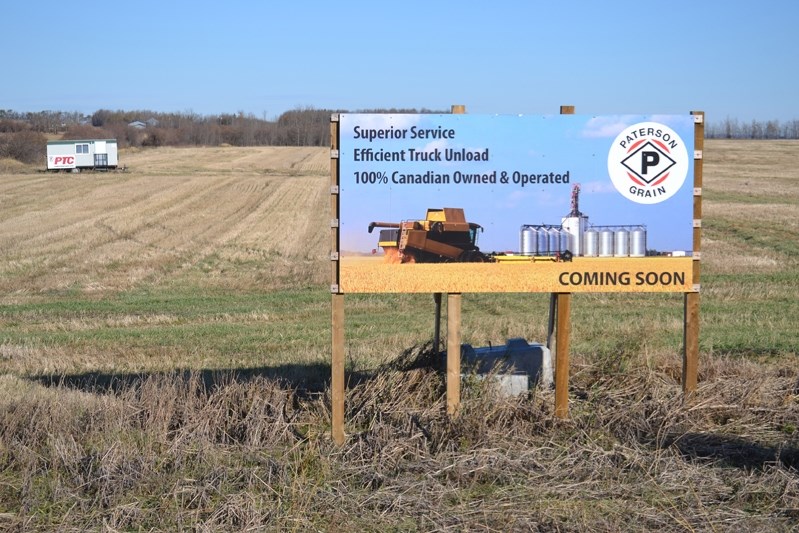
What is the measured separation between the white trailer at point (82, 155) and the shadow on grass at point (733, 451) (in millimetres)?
61805

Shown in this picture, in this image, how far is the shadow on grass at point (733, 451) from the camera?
6.34m

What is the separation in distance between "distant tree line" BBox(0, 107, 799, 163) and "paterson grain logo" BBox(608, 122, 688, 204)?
262 feet

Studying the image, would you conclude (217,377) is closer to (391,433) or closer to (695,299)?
(391,433)

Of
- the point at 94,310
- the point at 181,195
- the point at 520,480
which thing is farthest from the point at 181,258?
the point at 520,480

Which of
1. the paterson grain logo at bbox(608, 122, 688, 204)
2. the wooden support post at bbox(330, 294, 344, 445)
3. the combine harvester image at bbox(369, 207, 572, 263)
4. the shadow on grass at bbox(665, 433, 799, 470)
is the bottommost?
the shadow on grass at bbox(665, 433, 799, 470)

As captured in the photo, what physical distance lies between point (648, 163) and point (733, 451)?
2.31m

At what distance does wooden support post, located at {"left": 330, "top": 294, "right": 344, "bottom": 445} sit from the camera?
714 cm

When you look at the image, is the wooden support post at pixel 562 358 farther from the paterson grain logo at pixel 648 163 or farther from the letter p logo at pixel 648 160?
the letter p logo at pixel 648 160

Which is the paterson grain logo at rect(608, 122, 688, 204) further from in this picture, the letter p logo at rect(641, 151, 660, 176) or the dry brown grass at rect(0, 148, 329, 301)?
the dry brown grass at rect(0, 148, 329, 301)

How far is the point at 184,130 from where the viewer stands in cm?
12469

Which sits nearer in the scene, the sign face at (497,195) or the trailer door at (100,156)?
the sign face at (497,195)

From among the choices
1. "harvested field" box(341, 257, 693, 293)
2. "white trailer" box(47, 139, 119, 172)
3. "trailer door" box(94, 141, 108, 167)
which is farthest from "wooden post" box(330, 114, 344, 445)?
"trailer door" box(94, 141, 108, 167)

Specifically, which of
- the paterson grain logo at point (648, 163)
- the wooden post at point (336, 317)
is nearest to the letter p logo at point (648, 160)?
the paterson grain logo at point (648, 163)

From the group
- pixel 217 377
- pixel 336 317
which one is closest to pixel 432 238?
pixel 336 317
